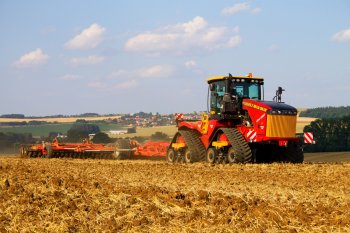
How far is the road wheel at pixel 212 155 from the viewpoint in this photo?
18.7 metres

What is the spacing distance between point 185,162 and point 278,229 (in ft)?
44.2

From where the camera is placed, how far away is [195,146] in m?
19.6

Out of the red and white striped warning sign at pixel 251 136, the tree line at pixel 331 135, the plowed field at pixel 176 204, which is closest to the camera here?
the plowed field at pixel 176 204

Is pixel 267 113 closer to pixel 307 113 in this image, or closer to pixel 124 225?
pixel 124 225

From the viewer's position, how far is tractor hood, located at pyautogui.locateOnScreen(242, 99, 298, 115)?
17.4 m

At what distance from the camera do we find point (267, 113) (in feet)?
56.9

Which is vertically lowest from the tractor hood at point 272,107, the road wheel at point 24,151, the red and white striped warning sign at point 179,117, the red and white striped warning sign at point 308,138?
the road wheel at point 24,151

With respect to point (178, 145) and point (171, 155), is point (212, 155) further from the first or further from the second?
point (171, 155)

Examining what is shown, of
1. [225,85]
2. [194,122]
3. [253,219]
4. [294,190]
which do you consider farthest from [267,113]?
[253,219]

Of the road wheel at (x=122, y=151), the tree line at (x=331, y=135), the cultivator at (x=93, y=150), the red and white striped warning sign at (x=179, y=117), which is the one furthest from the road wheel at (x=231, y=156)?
the tree line at (x=331, y=135)

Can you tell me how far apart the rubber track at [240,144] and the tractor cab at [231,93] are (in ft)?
2.77

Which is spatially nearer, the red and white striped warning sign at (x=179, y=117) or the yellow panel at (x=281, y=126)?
the yellow panel at (x=281, y=126)

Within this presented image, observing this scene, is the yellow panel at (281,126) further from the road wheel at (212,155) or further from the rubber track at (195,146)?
the rubber track at (195,146)

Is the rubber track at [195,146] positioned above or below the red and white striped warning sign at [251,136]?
below
